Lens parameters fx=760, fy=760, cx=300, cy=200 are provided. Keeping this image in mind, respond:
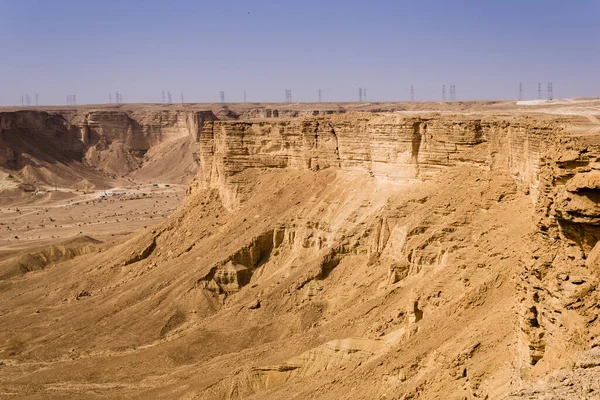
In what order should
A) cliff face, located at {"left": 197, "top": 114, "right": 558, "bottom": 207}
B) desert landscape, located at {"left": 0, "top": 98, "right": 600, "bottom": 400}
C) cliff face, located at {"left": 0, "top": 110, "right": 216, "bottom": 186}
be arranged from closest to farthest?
desert landscape, located at {"left": 0, "top": 98, "right": 600, "bottom": 400} → cliff face, located at {"left": 197, "top": 114, "right": 558, "bottom": 207} → cliff face, located at {"left": 0, "top": 110, "right": 216, "bottom": 186}

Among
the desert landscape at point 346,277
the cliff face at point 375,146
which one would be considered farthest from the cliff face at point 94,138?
the cliff face at point 375,146

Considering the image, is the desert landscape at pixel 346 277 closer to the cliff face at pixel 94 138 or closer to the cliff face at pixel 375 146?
the cliff face at pixel 375 146

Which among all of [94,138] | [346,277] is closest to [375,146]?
[346,277]

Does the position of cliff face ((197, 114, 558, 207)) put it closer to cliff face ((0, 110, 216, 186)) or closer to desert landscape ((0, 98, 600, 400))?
desert landscape ((0, 98, 600, 400))

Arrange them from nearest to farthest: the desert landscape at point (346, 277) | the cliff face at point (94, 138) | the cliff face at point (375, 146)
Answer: the desert landscape at point (346, 277)
the cliff face at point (375, 146)
the cliff face at point (94, 138)

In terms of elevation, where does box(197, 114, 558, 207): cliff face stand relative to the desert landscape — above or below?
above

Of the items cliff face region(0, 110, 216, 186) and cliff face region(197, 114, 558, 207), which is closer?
cliff face region(197, 114, 558, 207)

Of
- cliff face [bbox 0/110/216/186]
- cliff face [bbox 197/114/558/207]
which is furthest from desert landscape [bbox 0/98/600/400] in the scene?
cliff face [bbox 0/110/216/186]
